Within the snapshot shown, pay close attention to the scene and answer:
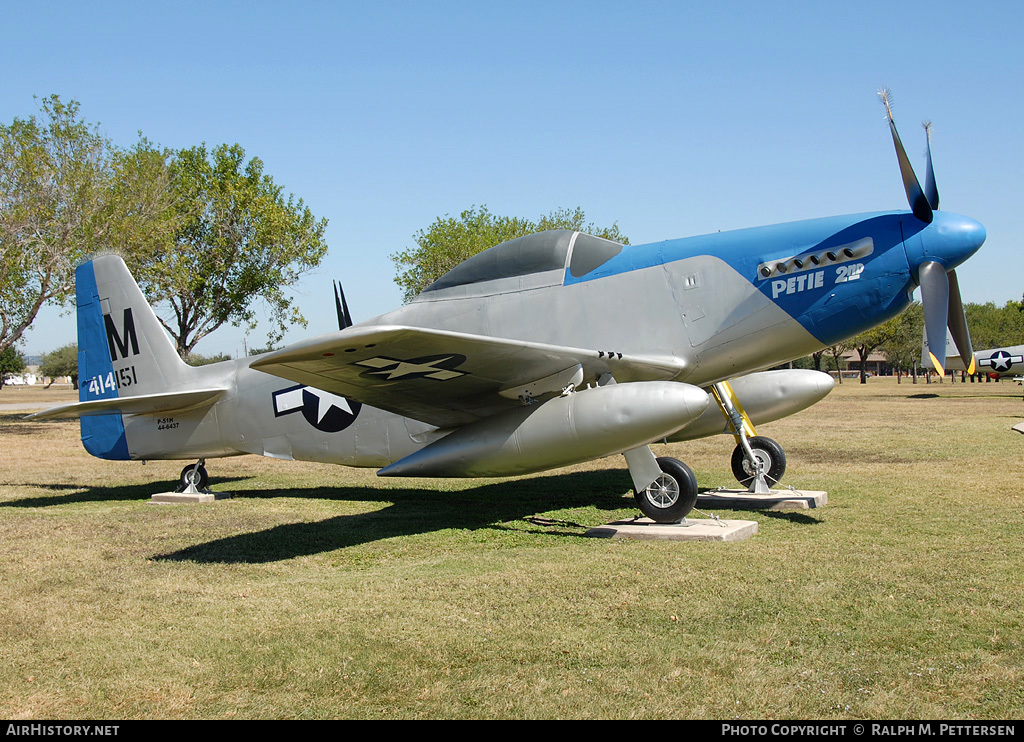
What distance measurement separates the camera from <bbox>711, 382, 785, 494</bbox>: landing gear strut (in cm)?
892

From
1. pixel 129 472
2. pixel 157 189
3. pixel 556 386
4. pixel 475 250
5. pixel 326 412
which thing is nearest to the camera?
pixel 556 386

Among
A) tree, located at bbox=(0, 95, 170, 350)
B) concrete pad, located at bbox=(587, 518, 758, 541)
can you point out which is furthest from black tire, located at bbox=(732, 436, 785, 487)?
tree, located at bbox=(0, 95, 170, 350)

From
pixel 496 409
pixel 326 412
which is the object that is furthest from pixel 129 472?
pixel 496 409

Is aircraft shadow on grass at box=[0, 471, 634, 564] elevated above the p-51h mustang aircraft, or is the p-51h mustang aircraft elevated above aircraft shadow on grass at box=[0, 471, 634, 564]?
the p-51h mustang aircraft

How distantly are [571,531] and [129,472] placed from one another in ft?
Answer: 32.1

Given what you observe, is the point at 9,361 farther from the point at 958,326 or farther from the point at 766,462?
the point at 958,326

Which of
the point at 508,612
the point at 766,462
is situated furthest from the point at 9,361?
the point at 508,612

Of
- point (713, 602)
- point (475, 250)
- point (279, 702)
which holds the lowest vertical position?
point (713, 602)

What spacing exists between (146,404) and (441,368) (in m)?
5.21

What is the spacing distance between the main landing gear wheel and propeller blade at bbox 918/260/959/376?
7.69 feet

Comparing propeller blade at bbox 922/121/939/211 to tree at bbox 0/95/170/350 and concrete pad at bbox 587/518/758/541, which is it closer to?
concrete pad at bbox 587/518/758/541

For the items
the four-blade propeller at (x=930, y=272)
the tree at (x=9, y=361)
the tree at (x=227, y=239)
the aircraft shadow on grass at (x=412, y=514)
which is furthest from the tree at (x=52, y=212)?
the tree at (x=9, y=361)

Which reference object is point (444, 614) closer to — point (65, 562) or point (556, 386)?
point (556, 386)

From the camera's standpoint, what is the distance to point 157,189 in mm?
26234
